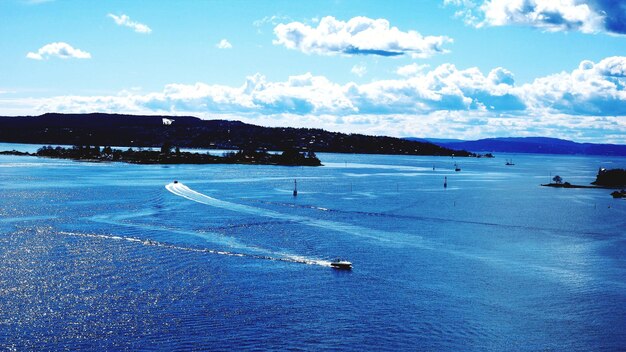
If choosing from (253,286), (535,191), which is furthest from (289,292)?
(535,191)

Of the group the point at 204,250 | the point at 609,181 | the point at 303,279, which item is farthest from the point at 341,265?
the point at 609,181

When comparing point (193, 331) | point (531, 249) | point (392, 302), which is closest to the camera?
point (193, 331)

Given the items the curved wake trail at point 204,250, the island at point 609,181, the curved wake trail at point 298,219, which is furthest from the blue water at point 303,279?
the island at point 609,181

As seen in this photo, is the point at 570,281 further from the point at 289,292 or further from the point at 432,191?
the point at 432,191

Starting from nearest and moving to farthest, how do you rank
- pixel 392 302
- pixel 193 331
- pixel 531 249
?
pixel 193 331 < pixel 392 302 < pixel 531 249

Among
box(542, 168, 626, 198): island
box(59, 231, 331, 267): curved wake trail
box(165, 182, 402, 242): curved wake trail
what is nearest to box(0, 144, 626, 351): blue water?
box(59, 231, 331, 267): curved wake trail

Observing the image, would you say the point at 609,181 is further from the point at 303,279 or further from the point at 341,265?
the point at 303,279

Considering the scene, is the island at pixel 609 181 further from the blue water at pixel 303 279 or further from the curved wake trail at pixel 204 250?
the curved wake trail at pixel 204 250

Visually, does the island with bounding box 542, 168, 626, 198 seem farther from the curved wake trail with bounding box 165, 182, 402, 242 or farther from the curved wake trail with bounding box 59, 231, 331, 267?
the curved wake trail with bounding box 59, 231, 331, 267
